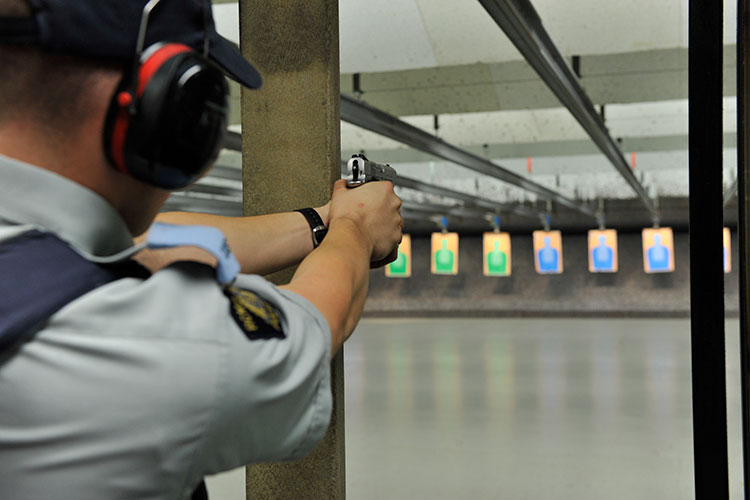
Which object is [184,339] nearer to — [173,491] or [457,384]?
[173,491]

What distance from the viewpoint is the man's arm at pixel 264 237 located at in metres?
1.08

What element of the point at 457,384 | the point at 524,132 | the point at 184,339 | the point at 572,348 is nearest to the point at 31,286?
the point at 184,339

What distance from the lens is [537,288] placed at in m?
13.3

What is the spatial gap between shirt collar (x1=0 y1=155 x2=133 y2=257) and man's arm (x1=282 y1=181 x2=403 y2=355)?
0.19 metres

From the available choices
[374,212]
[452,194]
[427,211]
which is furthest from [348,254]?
[427,211]

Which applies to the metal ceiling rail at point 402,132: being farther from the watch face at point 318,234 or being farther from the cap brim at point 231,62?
the cap brim at point 231,62

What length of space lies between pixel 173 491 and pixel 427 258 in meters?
13.4

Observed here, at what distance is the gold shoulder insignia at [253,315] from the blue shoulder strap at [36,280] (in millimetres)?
A: 103

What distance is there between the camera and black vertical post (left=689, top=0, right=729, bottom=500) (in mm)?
1186

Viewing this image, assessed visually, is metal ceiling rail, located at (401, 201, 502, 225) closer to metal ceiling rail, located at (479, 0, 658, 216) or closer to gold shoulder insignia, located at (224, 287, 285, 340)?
metal ceiling rail, located at (479, 0, 658, 216)

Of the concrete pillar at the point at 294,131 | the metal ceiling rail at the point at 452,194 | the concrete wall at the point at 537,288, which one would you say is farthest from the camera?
the concrete wall at the point at 537,288

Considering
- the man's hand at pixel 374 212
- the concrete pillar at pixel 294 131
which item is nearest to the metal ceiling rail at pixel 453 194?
the concrete pillar at pixel 294 131

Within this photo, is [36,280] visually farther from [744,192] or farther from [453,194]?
[453,194]

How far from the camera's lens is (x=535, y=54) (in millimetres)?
2902
